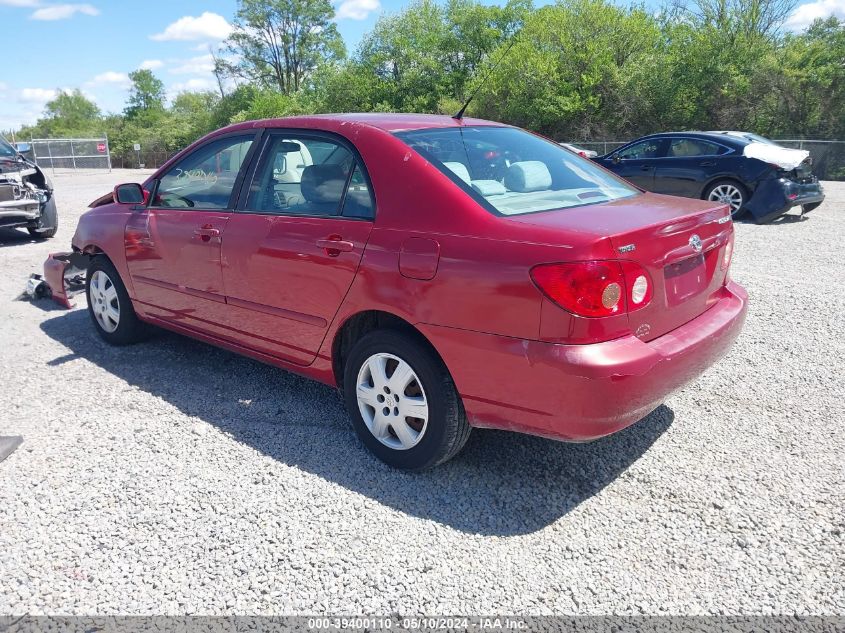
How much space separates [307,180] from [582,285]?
5.84 feet

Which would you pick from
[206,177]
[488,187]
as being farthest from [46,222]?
[488,187]

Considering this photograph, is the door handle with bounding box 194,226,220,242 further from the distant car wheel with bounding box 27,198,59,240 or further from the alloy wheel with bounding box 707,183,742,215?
the alloy wheel with bounding box 707,183,742,215

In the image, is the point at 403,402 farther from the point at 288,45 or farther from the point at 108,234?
the point at 288,45

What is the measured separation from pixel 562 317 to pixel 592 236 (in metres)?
0.35

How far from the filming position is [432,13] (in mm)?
41688

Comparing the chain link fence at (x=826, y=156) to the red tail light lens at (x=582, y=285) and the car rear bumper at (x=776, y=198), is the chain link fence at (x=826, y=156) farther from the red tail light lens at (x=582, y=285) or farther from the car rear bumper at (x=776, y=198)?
the red tail light lens at (x=582, y=285)

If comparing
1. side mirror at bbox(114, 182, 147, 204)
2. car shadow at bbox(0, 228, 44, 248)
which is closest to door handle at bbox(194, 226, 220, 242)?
side mirror at bbox(114, 182, 147, 204)

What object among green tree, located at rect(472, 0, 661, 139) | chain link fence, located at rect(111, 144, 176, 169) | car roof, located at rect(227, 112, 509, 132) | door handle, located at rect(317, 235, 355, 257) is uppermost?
green tree, located at rect(472, 0, 661, 139)

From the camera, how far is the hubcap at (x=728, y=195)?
36.0 feet

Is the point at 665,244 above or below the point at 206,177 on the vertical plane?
below

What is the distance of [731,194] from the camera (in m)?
11.0

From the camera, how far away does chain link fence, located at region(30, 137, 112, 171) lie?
3541 cm

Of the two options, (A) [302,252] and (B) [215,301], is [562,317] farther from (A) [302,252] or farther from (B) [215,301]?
(B) [215,301]

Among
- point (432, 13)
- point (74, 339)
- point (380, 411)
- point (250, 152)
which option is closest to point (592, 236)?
point (380, 411)
